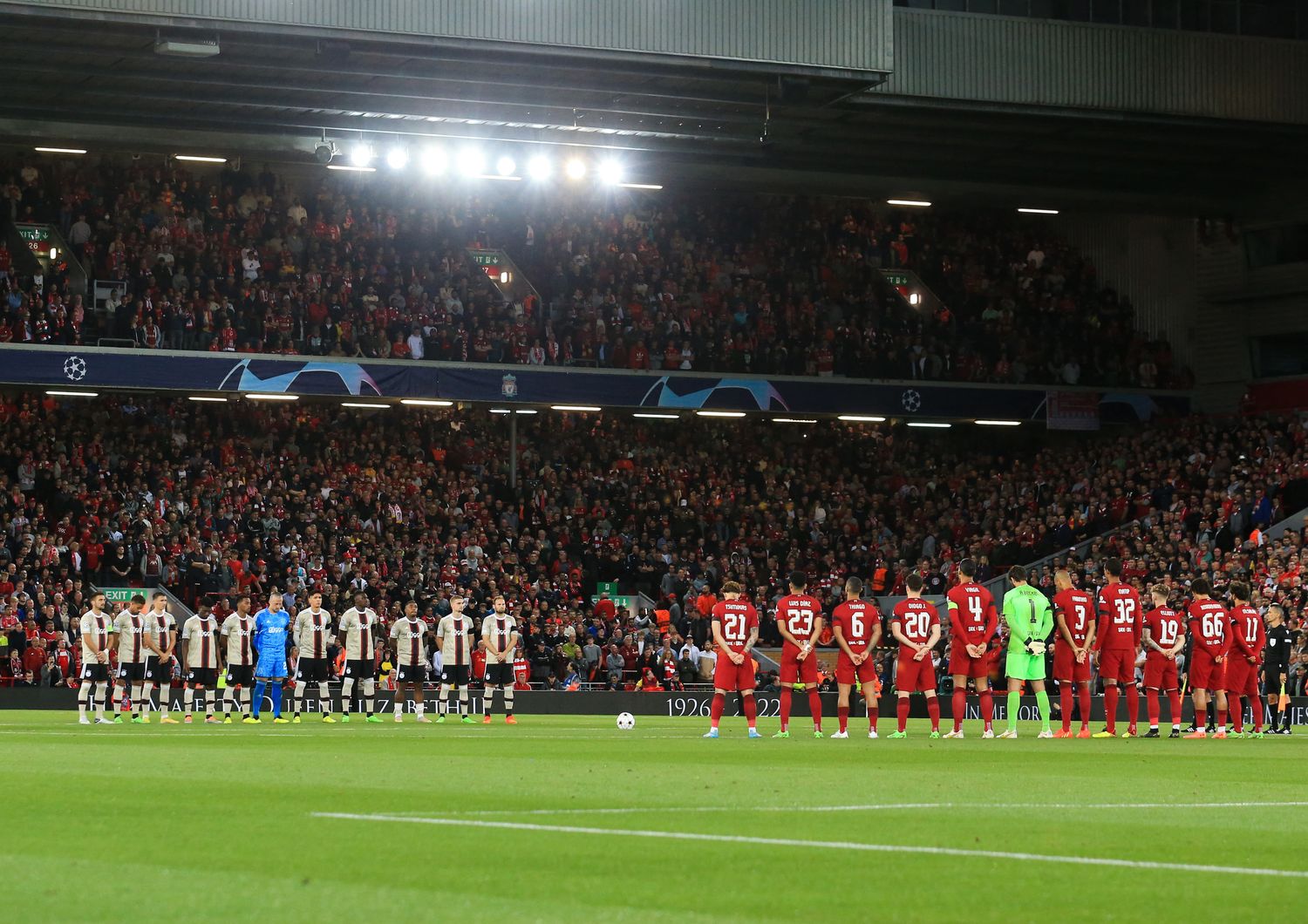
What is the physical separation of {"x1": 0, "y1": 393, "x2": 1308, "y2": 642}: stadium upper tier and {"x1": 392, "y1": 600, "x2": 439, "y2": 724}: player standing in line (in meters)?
9.71

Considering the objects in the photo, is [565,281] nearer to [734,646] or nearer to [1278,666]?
[1278,666]

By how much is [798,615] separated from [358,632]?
10.4 meters

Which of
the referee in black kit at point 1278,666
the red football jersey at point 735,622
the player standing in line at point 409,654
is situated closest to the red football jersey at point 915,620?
the red football jersey at point 735,622

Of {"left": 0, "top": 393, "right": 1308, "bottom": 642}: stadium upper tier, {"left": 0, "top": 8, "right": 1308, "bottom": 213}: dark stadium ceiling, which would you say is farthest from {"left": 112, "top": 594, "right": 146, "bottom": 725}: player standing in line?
{"left": 0, "top": 8, "right": 1308, "bottom": 213}: dark stadium ceiling

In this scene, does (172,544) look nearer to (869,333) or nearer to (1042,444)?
(869,333)

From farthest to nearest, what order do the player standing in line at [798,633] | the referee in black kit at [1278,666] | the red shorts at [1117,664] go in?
1. the referee in black kit at [1278,666]
2. the red shorts at [1117,664]
3. the player standing in line at [798,633]

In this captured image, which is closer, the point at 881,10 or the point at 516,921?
the point at 516,921

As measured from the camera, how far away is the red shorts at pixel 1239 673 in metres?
26.8

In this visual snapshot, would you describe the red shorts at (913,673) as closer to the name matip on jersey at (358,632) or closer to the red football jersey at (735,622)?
the red football jersey at (735,622)

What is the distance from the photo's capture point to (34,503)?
140 ft

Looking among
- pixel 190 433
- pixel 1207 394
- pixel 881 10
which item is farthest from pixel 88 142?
pixel 1207 394

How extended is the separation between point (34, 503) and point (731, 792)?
3240 cm

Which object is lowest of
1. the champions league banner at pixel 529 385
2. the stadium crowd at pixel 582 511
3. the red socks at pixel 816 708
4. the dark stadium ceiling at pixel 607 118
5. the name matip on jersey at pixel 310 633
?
the red socks at pixel 816 708

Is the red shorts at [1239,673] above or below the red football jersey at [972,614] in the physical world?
below
